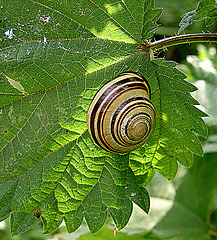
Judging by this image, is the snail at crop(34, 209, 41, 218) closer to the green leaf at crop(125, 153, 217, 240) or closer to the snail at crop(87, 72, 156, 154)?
the snail at crop(87, 72, 156, 154)

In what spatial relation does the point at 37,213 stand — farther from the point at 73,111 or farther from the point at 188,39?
the point at 188,39

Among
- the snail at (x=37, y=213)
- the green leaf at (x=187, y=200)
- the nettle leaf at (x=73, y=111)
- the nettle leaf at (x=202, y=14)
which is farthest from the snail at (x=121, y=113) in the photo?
the green leaf at (x=187, y=200)

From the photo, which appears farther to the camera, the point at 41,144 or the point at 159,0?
the point at 159,0

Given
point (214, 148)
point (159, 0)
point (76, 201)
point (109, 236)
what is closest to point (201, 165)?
point (214, 148)

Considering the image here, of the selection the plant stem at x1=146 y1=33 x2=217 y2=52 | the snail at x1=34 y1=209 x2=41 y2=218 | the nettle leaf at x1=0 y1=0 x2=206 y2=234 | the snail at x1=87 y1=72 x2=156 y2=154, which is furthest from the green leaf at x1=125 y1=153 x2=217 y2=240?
the plant stem at x1=146 y1=33 x2=217 y2=52

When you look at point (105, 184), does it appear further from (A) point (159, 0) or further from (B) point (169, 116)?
(A) point (159, 0)

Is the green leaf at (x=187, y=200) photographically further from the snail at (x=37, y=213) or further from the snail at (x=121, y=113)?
the snail at (x=121, y=113)

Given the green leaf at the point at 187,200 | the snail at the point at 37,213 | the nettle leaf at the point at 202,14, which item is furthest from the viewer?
the green leaf at the point at 187,200
